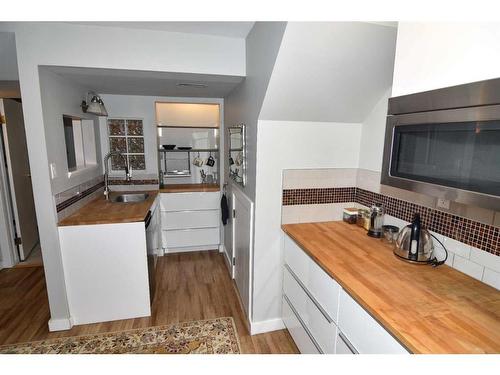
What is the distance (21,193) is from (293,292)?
356 cm

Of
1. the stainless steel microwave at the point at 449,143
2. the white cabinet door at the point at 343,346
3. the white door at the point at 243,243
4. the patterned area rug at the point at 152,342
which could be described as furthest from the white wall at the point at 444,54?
the patterned area rug at the point at 152,342

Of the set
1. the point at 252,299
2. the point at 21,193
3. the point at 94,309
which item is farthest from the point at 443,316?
the point at 21,193

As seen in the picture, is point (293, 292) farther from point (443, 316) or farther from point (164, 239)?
point (164, 239)

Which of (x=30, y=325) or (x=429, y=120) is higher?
Answer: (x=429, y=120)

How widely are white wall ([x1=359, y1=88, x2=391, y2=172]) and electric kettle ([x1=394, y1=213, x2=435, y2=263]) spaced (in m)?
0.58

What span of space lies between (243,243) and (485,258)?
1.65m

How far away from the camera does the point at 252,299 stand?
207cm

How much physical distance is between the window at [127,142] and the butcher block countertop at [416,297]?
2.61m

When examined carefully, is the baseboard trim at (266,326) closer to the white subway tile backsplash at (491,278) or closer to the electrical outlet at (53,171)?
the white subway tile backsplash at (491,278)

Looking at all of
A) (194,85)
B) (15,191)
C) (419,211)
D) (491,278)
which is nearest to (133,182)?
(15,191)

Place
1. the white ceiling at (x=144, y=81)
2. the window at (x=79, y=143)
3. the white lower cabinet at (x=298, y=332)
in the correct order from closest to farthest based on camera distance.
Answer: the white lower cabinet at (x=298, y=332)
the white ceiling at (x=144, y=81)
the window at (x=79, y=143)

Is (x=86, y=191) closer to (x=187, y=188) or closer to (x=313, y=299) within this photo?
(x=187, y=188)

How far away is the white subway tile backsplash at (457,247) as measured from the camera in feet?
4.16

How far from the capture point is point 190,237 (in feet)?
11.5
